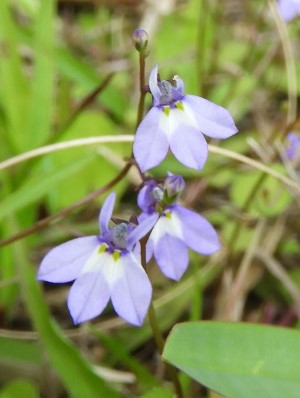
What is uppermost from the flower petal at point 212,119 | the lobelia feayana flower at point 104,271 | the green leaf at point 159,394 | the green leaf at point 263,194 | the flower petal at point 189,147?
the flower petal at point 212,119

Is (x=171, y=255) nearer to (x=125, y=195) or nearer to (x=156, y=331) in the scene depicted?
(x=156, y=331)

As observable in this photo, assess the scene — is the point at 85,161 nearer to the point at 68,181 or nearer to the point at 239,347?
the point at 68,181

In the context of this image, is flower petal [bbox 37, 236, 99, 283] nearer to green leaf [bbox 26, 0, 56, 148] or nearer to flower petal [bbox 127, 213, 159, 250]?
flower petal [bbox 127, 213, 159, 250]

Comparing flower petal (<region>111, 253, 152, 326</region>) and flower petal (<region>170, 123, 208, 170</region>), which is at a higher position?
flower petal (<region>170, 123, 208, 170</region>)

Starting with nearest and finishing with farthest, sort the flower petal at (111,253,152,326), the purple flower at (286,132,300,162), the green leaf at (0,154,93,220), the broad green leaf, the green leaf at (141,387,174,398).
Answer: the flower petal at (111,253,152,326) → the green leaf at (141,387,174,398) → the broad green leaf → the green leaf at (0,154,93,220) → the purple flower at (286,132,300,162)

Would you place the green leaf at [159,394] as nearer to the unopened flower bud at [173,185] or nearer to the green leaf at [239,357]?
the green leaf at [239,357]

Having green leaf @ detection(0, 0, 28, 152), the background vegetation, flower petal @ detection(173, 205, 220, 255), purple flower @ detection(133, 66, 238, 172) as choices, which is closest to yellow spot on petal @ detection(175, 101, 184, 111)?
purple flower @ detection(133, 66, 238, 172)

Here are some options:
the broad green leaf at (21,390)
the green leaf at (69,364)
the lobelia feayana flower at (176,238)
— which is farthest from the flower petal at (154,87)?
the broad green leaf at (21,390)

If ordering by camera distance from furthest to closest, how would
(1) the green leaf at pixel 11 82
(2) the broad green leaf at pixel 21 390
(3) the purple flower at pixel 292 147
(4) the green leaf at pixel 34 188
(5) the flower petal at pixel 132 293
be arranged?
1. (1) the green leaf at pixel 11 82
2. (3) the purple flower at pixel 292 147
3. (4) the green leaf at pixel 34 188
4. (2) the broad green leaf at pixel 21 390
5. (5) the flower petal at pixel 132 293
